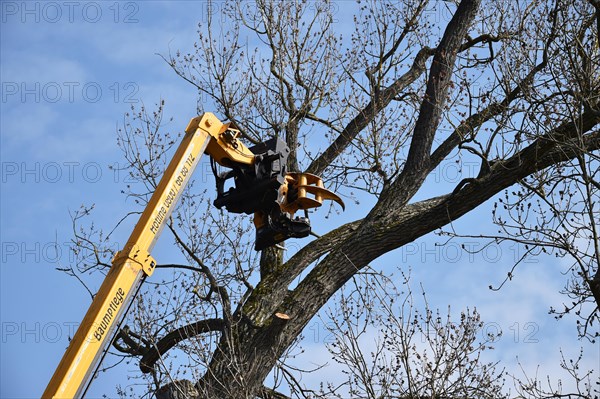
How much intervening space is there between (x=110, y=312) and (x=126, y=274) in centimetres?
31

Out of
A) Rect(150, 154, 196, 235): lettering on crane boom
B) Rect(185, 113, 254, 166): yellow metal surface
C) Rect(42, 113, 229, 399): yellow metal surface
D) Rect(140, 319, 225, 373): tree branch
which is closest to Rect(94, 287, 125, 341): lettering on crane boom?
Rect(42, 113, 229, 399): yellow metal surface

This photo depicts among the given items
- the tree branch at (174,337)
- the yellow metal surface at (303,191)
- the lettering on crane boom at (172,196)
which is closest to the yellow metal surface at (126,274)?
the lettering on crane boom at (172,196)

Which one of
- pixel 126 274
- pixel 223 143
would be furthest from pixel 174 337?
pixel 126 274

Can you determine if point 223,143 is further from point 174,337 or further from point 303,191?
point 174,337

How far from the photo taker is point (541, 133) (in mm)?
8828

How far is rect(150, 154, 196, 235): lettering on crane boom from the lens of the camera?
22.8 ft

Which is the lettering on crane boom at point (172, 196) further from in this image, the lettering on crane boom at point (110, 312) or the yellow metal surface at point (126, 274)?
the lettering on crane boom at point (110, 312)

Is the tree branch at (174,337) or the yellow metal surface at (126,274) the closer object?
the yellow metal surface at (126,274)

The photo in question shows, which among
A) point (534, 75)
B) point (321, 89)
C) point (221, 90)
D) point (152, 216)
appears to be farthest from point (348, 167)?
point (152, 216)

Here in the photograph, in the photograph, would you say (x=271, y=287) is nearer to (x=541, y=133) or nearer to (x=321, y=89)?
(x=321, y=89)

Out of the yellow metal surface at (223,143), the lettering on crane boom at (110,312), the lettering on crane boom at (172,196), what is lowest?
the lettering on crane boom at (110,312)

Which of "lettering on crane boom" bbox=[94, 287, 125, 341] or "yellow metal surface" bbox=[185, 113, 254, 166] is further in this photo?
"yellow metal surface" bbox=[185, 113, 254, 166]

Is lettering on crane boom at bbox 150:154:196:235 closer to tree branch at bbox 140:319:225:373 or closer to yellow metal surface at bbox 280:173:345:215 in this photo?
yellow metal surface at bbox 280:173:345:215

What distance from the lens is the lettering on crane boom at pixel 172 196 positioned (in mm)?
6957
